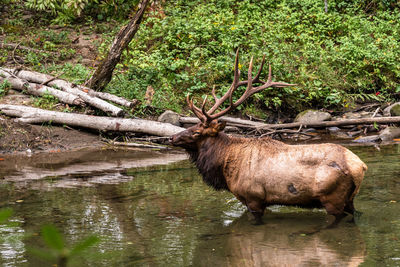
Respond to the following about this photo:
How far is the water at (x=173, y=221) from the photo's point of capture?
516 cm

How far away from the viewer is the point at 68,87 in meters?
13.0

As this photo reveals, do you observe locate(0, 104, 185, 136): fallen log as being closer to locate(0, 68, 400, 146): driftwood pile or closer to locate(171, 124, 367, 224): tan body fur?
locate(0, 68, 400, 146): driftwood pile

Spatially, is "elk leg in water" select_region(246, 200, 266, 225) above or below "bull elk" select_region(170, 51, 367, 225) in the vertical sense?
below

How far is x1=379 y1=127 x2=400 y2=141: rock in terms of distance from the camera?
1277 centimetres

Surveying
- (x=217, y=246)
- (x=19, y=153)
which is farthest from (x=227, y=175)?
(x=19, y=153)

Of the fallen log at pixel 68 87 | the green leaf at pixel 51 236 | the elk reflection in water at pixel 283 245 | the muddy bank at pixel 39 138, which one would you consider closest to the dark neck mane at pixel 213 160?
the elk reflection in water at pixel 283 245

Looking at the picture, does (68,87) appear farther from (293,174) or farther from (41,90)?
(293,174)

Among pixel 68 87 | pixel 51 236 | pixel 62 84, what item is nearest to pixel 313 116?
pixel 68 87

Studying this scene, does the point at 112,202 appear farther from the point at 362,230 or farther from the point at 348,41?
the point at 348,41

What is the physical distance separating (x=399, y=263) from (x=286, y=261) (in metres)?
1.06

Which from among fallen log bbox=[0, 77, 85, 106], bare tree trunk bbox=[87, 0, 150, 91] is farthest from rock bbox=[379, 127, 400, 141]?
fallen log bbox=[0, 77, 85, 106]

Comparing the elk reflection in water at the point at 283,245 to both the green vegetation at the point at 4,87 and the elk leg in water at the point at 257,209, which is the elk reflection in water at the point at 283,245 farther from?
the green vegetation at the point at 4,87

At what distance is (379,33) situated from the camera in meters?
17.8

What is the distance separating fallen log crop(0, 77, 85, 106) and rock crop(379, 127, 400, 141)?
302 inches
